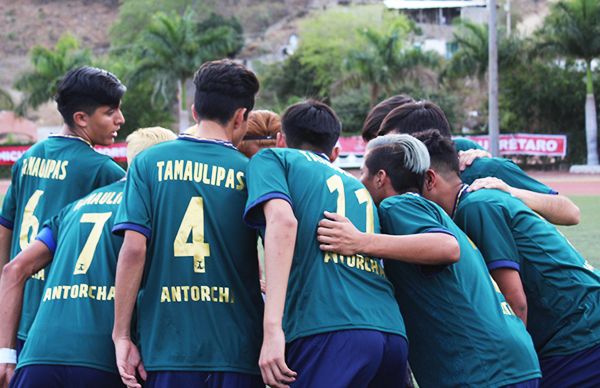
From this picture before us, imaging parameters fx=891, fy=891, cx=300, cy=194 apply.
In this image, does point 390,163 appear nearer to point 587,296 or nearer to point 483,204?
point 483,204

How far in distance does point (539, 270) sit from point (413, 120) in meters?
1.02

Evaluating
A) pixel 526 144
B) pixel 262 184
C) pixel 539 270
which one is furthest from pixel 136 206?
pixel 526 144

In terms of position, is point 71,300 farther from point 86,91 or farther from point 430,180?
point 430,180

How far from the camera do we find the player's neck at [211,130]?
3.72 meters

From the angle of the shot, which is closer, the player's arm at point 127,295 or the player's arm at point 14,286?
the player's arm at point 127,295

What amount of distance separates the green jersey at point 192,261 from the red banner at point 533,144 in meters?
38.2

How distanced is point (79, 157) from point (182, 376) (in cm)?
144

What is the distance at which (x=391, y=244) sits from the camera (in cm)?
352

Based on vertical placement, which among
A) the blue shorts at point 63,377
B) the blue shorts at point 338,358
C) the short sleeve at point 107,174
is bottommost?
the blue shorts at point 63,377

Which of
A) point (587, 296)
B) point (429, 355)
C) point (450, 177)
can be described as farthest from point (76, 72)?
point (587, 296)

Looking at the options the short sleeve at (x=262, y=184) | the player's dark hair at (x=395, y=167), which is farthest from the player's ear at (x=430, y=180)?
the short sleeve at (x=262, y=184)

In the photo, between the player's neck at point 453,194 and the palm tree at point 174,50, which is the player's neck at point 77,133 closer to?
the player's neck at point 453,194

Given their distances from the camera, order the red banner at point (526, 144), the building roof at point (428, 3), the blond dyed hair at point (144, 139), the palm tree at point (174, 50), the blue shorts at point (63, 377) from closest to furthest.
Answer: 1. the blue shorts at point (63, 377)
2. the blond dyed hair at point (144, 139)
3. the building roof at point (428, 3)
4. the red banner at point (526, 144)
5. the palm tree at point (174, 50)

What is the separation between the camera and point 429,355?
372cm
